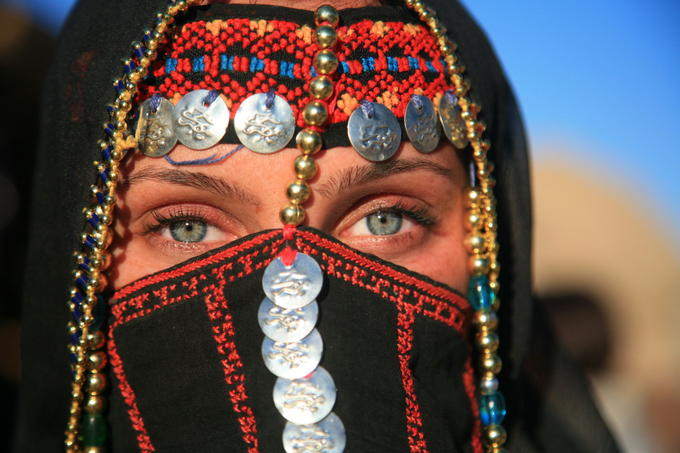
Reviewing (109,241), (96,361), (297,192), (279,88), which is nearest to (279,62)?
(279,88)

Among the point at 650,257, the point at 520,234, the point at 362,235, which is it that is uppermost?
the point at 650,257

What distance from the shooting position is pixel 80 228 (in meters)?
1.53

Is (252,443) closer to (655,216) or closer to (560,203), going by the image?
(560,203)

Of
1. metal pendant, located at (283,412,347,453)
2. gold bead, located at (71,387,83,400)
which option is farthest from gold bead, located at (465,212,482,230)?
gold bead, located at (71,387,83,400)

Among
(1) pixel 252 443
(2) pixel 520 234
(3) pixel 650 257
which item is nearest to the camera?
(1) pixel 252 443

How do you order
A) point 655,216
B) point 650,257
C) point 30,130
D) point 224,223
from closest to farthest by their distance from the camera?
point 224,223 < point 30,130 < point 650,257 < point 655,216

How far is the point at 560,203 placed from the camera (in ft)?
29.8

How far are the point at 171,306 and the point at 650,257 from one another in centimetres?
836

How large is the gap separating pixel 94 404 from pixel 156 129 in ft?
1.96

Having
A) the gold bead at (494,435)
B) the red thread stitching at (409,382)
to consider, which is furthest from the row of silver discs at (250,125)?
the gold bead at (494,435)

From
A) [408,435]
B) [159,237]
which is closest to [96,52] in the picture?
[159,237]

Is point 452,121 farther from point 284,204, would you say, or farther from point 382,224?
point 284,204

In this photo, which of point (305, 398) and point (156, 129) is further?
point (156, 129)

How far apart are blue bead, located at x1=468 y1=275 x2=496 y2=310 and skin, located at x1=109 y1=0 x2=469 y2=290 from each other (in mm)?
26
